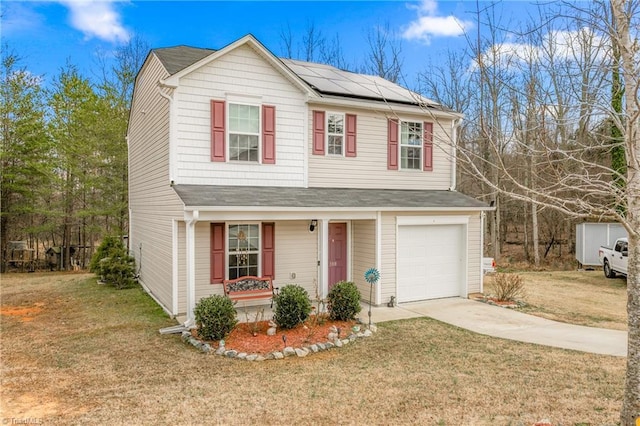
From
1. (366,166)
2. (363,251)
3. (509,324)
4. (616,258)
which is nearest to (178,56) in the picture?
(366,166)

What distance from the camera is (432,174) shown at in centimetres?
1273

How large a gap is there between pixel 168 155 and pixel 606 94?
27.4 ft

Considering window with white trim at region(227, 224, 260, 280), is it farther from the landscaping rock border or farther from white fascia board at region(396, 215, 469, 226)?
white fascia board at region(396, 215, 469, 226)

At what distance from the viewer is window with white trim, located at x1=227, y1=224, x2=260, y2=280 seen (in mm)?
10039

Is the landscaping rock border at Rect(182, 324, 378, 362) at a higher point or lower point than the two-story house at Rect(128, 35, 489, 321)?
lower

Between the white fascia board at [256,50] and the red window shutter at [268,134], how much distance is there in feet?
3.11

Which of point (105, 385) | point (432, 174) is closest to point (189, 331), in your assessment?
point (105, 385)

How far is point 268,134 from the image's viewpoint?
33.6 ft

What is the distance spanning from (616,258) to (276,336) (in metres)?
13.5

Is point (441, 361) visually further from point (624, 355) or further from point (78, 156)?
point (78, 156)

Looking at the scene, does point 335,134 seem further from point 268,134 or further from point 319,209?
point 319,209

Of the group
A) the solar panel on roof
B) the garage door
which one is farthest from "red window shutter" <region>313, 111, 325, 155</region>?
the garage door

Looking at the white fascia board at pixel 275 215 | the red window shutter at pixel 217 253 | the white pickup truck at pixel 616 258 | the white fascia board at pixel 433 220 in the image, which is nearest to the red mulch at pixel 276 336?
the red window shutter at pixel 217 253

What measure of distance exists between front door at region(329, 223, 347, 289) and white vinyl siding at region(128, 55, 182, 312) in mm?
4207
